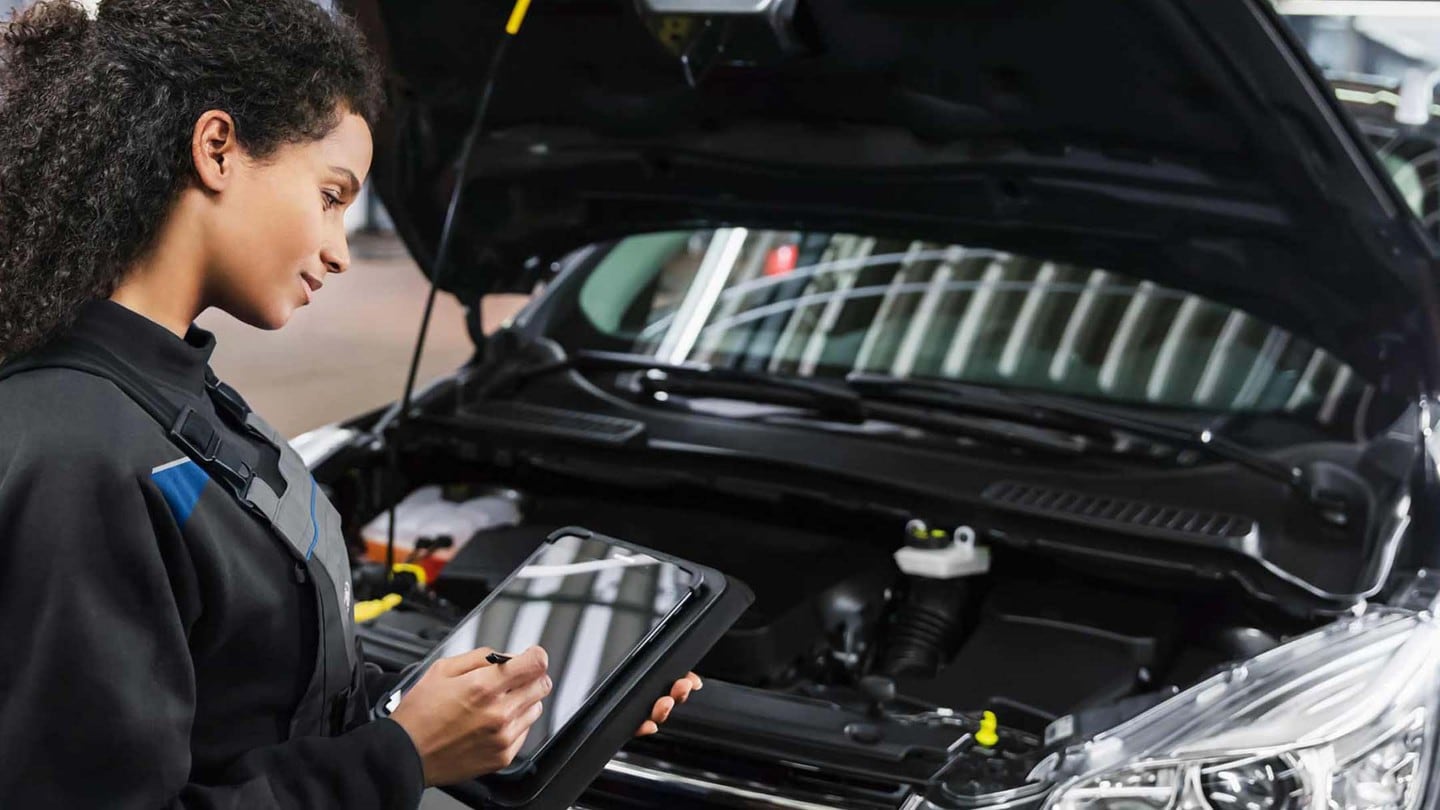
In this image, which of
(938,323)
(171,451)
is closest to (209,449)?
(171,451)

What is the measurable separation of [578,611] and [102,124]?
632 millimetres

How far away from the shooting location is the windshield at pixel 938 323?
1983 mm

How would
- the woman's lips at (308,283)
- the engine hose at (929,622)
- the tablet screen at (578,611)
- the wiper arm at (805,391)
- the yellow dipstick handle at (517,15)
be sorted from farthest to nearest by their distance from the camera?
the wiper arm at (805,391), the engine hose at (929,622), the yellow dipstick handle at (517,15), the tablet screen at (578,611), the woman's lips at (308,283)

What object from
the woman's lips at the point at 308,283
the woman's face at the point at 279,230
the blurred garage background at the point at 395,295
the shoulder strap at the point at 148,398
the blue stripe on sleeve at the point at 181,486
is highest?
the woman's face at the point at 279,230

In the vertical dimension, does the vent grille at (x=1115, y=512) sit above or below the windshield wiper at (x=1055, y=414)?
below

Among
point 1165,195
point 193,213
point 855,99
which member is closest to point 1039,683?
point 1165,195

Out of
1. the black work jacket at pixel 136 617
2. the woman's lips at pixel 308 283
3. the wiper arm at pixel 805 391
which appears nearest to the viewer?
the black work jacket at pixel 136 617

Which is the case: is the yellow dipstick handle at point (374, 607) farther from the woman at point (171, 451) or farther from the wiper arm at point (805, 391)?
the woman at point (171, 451)

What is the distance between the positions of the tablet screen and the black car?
26cm

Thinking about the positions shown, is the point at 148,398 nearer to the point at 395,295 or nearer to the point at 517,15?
the point at 517,15

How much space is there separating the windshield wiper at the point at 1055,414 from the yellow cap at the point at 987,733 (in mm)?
603

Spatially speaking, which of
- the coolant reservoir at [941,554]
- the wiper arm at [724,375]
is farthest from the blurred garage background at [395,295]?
the coolant reservoir at [941,554]

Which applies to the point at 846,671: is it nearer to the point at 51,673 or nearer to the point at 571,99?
the point at 571,99

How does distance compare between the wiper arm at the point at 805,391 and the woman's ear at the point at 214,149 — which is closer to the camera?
the woman's ear at the point at 214,149
